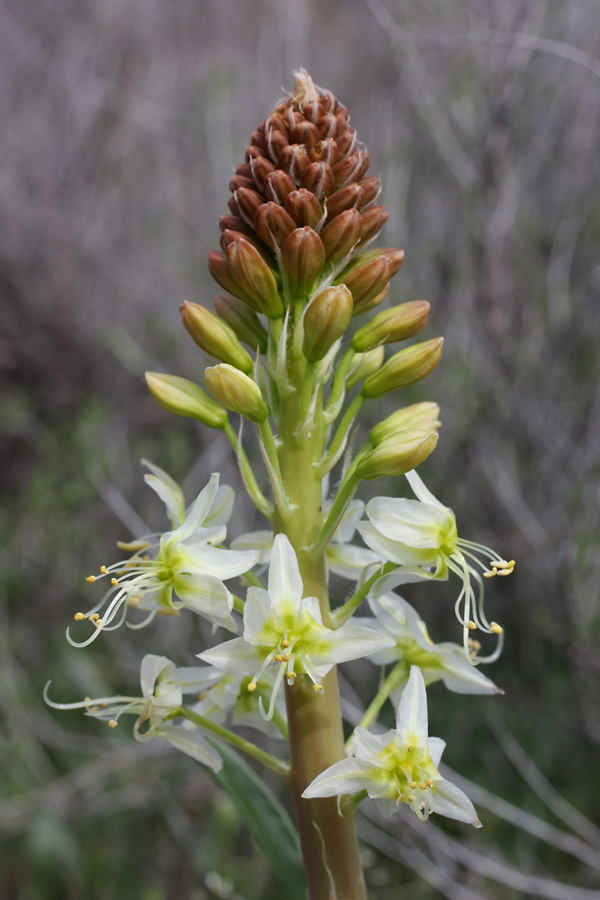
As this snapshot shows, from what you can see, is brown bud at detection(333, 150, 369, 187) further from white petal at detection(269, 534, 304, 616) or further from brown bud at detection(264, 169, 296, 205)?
white petal at detection(269, 534, 304, 616)

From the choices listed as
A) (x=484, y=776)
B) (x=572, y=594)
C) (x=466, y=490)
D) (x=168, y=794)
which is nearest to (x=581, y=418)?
(x=466, y=490)

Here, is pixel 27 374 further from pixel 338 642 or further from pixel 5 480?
pixel 338 642

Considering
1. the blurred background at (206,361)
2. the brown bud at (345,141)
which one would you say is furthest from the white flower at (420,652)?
the blurred background at (206,361)

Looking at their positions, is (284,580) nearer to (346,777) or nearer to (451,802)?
(346,777)

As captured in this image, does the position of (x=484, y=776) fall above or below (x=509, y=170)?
below

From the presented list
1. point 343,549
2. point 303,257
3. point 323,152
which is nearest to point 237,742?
point 343,549

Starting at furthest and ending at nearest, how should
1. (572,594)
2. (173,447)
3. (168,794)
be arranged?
(173,447) → (168,794) → (572,594)
